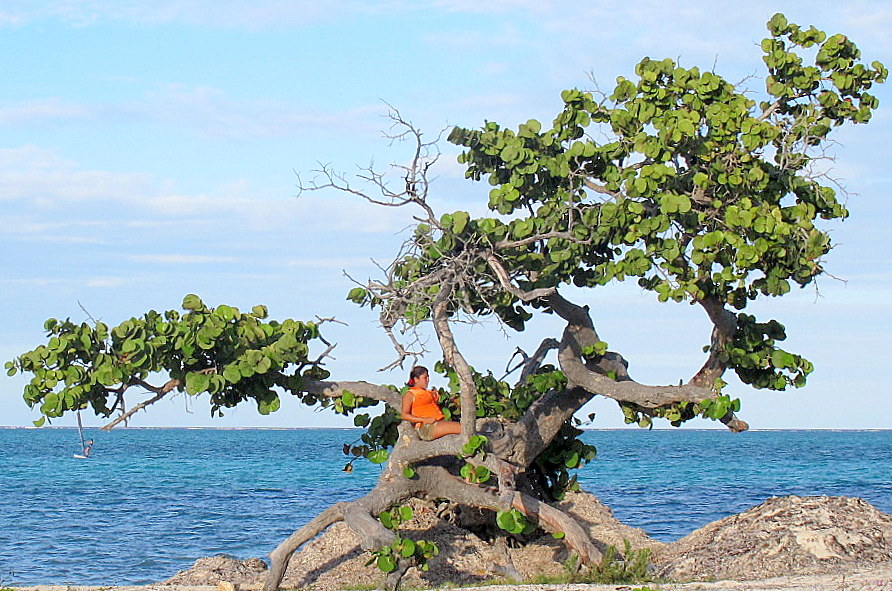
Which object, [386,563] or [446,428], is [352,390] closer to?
[446,428]

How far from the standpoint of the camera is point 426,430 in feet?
52.5

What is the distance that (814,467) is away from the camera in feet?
238

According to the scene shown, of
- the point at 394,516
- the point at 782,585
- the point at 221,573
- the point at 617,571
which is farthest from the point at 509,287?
the point at 221,573

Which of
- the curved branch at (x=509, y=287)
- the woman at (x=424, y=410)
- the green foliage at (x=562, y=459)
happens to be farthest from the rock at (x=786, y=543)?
the curved branch at (x=509, y=287)

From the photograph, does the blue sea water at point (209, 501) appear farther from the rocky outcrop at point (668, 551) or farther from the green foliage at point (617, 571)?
the green foliage at point (617, 571)

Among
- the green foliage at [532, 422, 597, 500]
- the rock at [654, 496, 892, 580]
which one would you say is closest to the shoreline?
the rock at [654, 496, 892, 580]

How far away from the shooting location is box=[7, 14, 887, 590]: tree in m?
15.0

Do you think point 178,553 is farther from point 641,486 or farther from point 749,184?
point 641,486

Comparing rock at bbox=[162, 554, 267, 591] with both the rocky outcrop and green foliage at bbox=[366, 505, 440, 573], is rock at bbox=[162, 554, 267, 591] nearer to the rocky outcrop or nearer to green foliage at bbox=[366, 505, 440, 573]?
the rocky outcrop

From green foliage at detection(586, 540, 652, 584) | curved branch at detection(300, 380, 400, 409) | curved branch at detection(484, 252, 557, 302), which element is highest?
curved branch at detection(484, 252, 557, 302)

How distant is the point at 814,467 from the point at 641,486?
96.8ft

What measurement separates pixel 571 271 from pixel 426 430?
3107 millimetres

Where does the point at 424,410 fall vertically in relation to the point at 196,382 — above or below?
below

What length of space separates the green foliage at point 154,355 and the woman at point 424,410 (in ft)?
5.62
